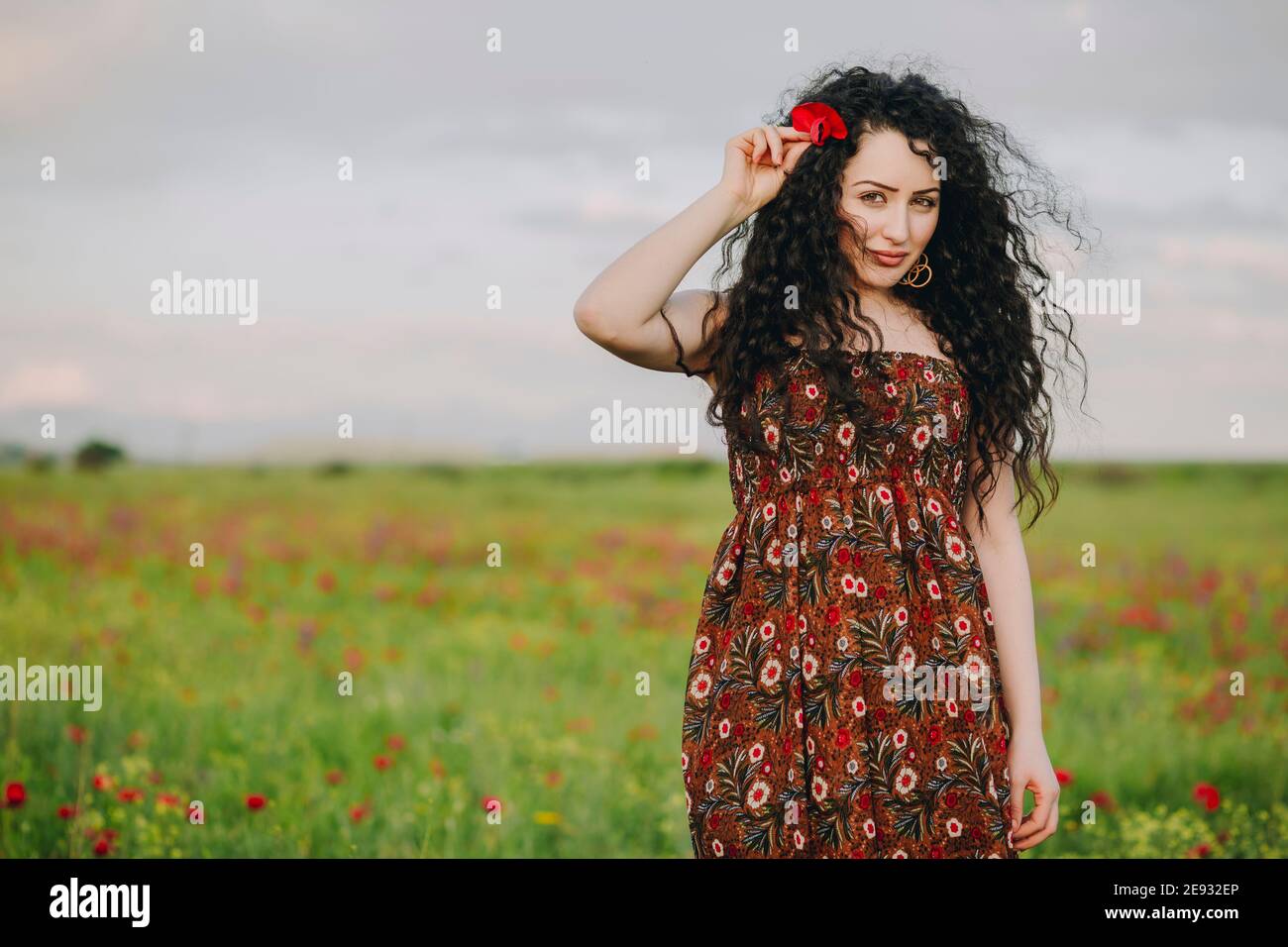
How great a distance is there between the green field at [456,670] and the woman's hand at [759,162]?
8.19 feet

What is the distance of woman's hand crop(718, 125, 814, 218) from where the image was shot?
2404mm

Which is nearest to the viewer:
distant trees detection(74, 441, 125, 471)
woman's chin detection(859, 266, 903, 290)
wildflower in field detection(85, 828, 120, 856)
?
woman's chin detection(859, 266, 903, 290)

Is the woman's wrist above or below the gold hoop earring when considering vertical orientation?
above

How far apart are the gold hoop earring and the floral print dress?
0.87 feet

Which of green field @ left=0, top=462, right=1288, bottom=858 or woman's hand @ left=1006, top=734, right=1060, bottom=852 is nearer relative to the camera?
woman's hand @ left=1006, top=734, right=1060, bottom=852

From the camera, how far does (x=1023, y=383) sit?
2.70 meters

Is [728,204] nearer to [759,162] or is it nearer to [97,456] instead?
[759,162]

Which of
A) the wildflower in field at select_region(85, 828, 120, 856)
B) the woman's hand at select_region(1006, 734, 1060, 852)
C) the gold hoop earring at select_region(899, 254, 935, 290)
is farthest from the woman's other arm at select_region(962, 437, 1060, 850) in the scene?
the wildflower in field at select_region(85, 828, 120, 856)

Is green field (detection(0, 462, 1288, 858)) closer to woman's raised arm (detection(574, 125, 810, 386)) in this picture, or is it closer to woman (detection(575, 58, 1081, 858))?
woman (detection(575, 58, 1081, 858))

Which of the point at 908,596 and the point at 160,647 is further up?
the point at 908,596

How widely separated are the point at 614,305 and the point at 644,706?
160 inches

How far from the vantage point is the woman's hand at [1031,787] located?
2494mm
